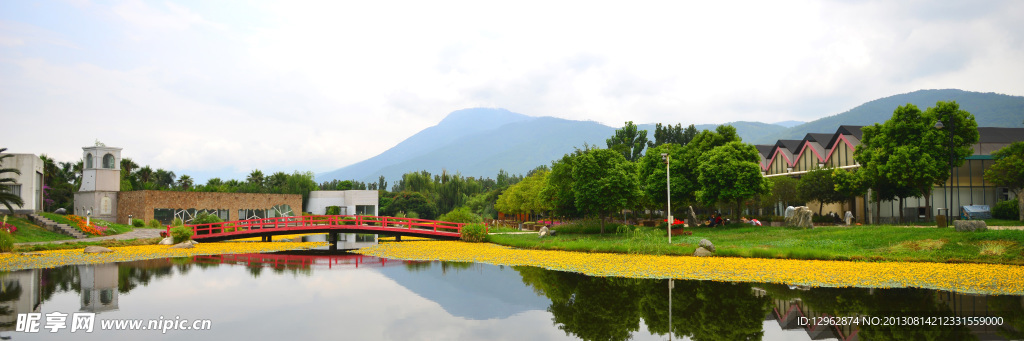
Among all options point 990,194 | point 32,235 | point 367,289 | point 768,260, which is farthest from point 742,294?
point 990,194

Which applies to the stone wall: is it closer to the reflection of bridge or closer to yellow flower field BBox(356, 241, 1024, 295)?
the reflection of bridge

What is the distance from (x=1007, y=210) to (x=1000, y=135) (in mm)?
16505

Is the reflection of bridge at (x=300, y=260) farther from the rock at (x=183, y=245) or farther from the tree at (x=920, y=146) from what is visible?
the tree at (x=920, y=146)

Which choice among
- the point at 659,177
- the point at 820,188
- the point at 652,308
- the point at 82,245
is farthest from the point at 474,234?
the point at 820,188

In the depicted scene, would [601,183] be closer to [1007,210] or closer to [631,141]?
[1007,210]

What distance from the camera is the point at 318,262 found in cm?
2578

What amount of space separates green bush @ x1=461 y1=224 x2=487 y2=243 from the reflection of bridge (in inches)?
341

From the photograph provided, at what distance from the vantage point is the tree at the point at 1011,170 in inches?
1335

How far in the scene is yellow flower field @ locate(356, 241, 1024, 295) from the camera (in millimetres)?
15438

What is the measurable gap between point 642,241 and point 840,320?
16.3m

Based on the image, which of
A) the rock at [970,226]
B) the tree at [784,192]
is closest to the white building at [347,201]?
the tree at [784,192]

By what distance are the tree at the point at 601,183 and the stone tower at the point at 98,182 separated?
37.1 meters

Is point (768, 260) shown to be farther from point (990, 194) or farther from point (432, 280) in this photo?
point (990, 194)

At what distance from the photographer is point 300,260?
26.9m
